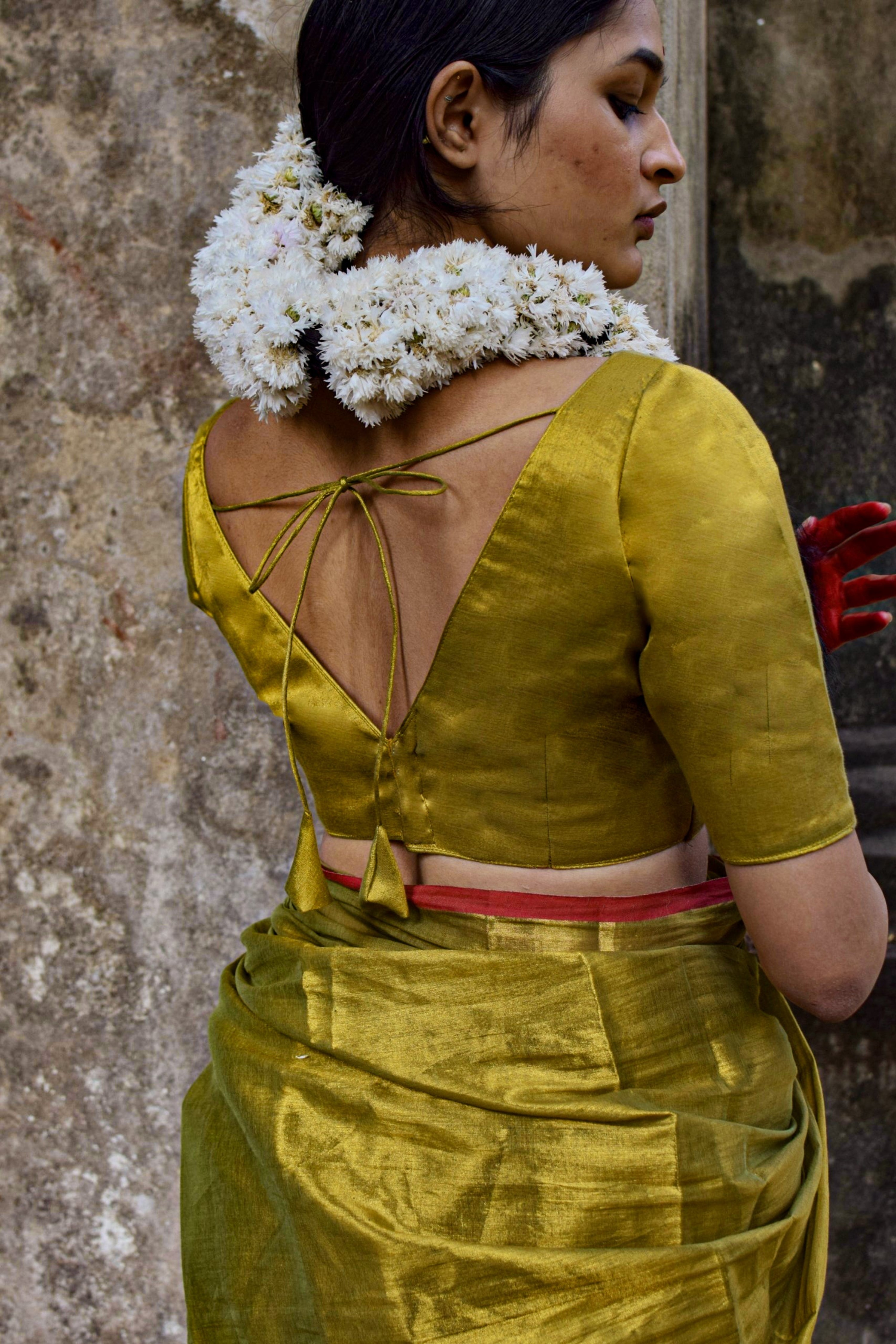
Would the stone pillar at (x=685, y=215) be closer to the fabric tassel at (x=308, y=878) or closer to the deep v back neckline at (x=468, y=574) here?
the deep v back neckline at (x=468, y=574)

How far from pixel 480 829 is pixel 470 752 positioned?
3.3 inches

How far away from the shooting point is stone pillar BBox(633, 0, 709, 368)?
202 cm

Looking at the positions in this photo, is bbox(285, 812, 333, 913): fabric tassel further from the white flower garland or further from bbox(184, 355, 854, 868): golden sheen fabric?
the white flower garland

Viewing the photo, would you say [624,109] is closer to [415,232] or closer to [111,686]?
[415,232]

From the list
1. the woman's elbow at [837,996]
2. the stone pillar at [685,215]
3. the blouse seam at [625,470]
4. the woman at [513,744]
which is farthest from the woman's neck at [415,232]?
the stone pillar at [685,215]

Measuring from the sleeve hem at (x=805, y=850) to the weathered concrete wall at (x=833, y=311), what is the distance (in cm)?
131

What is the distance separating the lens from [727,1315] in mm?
1055

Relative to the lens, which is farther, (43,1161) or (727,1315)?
(43,1161)

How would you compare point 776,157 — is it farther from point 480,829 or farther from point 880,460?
point 480,829

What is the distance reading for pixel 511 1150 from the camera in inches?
41.2

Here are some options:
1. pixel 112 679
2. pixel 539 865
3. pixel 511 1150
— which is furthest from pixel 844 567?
pixel 112 679

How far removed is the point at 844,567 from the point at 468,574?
0.49 metres

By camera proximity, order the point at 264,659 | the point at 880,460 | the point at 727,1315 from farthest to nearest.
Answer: the point at 880,460, the point at 264,659, the point at 727,1315

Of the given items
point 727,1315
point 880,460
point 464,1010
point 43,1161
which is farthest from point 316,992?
point 880,460
